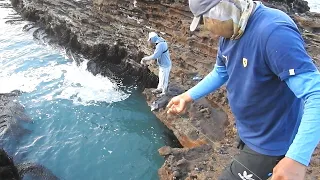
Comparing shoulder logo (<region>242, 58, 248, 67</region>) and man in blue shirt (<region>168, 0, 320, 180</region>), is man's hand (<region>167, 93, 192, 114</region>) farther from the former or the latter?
shoulder logo (<region>242, 58, 248, 67</region>)

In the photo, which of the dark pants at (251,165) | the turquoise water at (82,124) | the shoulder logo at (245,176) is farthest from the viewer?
the turquoise water at (82,124)

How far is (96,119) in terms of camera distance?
9.53 metres

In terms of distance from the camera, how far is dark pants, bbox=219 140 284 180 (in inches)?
91.9

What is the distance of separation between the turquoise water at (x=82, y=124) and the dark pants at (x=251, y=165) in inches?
189

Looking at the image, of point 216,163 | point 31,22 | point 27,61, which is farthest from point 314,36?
point 31,22

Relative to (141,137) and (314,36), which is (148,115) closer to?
(141,137)

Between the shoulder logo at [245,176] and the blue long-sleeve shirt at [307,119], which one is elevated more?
the blue long-sleeve shirt at [307,119]

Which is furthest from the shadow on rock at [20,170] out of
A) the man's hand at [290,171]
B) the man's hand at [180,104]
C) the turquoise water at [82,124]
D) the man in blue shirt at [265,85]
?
the man's hand at [290,171]

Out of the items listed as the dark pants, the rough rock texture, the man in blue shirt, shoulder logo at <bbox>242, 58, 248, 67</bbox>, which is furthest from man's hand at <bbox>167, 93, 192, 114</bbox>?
the rough rock texture

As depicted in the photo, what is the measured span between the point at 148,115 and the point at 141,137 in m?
1.06

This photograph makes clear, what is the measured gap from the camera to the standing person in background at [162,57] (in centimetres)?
861

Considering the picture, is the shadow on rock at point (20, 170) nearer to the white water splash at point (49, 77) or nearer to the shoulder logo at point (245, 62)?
the white water splash at point (49, 77)

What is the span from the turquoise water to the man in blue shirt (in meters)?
5.05

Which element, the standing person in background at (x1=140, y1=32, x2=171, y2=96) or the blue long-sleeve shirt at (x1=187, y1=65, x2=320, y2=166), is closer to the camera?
the blue long-sleeve shirt at (x1=187, y1=65, x2=320, y2=166)
